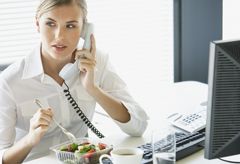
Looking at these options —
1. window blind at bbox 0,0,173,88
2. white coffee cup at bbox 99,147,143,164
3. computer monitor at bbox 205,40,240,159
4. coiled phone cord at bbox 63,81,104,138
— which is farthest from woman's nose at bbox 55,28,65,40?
window blind at bbox 0,0,173,88

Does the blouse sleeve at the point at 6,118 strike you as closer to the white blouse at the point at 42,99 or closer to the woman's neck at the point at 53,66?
the white blouse at the point at 42,99

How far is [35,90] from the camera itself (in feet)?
6.24

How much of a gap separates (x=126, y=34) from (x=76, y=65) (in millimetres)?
1208

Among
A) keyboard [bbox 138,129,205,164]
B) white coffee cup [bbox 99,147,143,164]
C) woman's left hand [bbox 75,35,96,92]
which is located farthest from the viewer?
woman's left hand [bbox 75,35,96,92]

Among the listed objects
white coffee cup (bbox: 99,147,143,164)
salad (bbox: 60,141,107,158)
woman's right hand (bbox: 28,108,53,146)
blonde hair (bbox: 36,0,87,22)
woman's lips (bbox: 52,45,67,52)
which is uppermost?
blonde hair (bbox: 36,0,87,22)

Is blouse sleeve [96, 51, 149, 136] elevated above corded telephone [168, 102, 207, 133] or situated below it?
above

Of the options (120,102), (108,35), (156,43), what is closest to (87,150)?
(120,102)

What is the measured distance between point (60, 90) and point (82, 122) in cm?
20

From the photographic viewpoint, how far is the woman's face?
1.79 metres

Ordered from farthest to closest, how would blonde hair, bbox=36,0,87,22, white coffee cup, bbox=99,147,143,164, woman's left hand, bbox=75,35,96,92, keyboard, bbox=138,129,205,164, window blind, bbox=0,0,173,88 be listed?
window blind, bbox=0,0,173,88
woman's left hand, bbox=75,35,96,92
blonde hair, bbox=36,0,87,22
keyboard, bbox=138,129,205,164
white coffee cup, bbox=99,147,143,164

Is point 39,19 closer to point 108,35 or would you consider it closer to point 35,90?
point 35,90

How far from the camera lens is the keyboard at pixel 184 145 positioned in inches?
59.3

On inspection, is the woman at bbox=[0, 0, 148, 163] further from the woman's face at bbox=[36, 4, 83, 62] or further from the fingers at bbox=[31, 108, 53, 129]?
the fingers at bbox=[31, 108, 53, 129]

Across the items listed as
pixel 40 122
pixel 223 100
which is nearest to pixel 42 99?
pixel 40 122
